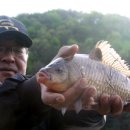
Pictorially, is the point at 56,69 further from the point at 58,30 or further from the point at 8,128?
the point at 58,30

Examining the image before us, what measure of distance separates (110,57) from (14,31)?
106cm

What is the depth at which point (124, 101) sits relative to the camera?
221 cm

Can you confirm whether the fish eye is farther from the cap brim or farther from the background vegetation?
the background vegetation

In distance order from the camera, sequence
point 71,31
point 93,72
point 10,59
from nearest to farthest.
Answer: point 93,72
point 10,59
point 71,31

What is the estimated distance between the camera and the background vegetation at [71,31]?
3102 centimetres

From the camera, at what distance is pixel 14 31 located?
302cm

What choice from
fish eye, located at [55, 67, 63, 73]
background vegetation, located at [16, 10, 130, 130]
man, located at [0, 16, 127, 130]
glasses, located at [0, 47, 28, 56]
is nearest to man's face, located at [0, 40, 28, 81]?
glasses, located at [0, 47, 28, 56]

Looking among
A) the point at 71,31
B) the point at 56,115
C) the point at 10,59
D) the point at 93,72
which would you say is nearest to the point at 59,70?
the point at 93,72

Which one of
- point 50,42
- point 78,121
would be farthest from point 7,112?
point 50,42

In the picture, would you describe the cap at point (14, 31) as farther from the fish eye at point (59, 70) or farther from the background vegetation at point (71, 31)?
the background vegetation at point (71, 31)

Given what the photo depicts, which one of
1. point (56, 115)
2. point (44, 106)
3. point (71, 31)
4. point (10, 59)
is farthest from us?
→ point (71, 31)

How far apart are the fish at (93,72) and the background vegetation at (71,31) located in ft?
84.3

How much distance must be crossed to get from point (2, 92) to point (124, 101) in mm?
609

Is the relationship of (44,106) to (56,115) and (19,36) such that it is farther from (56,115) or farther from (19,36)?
(19,36)
